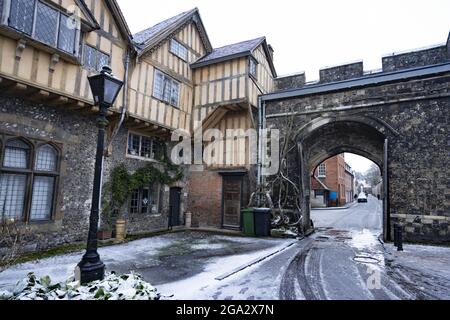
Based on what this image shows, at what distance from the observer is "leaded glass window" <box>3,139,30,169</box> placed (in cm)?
643

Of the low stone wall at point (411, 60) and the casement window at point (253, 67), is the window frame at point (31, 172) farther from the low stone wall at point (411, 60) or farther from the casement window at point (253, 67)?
the low stone wall at point (411, 60)

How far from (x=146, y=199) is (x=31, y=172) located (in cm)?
427

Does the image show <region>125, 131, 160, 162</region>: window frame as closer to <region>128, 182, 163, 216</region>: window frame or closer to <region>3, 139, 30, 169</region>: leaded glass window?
<region>128, 182, 163, 216</region>: window frame

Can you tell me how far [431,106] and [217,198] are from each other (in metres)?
8.47

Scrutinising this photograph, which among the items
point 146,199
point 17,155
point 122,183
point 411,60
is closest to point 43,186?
point 17,155

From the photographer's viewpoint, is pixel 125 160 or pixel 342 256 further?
pixel 125 160

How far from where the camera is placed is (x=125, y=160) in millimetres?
9453

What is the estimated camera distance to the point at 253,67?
1138 centimetres

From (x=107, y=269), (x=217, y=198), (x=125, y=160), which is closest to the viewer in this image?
(x=107, y=269)

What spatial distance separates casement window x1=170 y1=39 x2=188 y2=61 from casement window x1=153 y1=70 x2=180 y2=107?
1.24 meters

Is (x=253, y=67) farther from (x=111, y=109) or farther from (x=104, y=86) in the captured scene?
(x=104, y=86)
